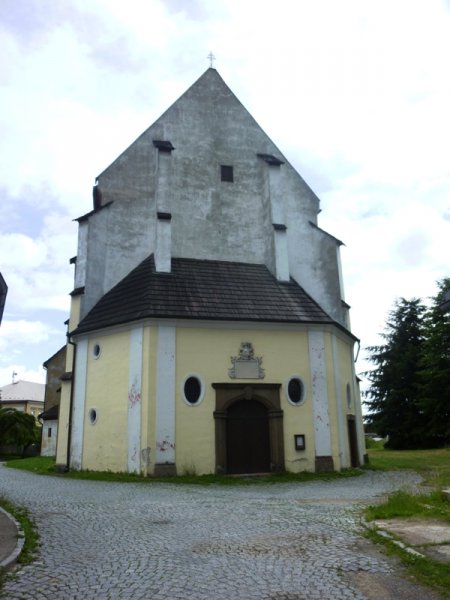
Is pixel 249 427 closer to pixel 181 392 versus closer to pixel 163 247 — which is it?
pixel 181 392

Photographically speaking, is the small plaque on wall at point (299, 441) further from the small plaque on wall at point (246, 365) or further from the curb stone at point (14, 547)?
the curb stone at point (14, 547)

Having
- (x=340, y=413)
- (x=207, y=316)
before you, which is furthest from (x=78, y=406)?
(x=340, y=413)

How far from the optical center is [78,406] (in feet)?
61.7

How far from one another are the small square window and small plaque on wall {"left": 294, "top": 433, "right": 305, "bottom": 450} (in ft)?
34.9

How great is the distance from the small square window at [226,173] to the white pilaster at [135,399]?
812 cm

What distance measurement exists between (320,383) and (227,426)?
3.58 m

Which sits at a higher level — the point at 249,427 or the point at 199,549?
the point at 249,427

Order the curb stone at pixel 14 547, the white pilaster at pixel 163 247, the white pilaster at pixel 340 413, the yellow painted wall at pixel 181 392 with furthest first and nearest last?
the white pilaster at pixel 163 247, the white pilaster at pixel 340 413, the yellow painted wall at pixel 181 392, the curb stone at pixel 14 547

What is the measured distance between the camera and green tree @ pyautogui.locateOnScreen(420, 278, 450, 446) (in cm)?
3428

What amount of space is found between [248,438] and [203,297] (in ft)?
16.1

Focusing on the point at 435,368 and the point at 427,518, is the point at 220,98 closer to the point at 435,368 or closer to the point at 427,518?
the point at 427,518

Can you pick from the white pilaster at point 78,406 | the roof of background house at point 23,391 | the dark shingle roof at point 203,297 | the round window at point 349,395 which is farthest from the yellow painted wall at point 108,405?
the roof of background house at point 23,391

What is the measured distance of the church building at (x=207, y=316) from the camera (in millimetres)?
17047

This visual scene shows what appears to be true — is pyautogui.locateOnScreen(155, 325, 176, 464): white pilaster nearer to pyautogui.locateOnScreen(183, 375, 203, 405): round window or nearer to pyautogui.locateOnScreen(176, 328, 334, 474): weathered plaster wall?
pyautogui.locateOnScreen(176, 328, 334, 474): weathered plaster wall
